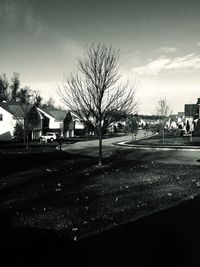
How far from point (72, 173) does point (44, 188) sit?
3.06m

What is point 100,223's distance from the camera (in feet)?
20.3

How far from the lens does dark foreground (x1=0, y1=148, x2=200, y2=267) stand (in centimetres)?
457

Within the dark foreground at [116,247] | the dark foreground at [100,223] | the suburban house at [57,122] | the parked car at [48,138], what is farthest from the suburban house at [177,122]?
the dark foreground at [116,247]

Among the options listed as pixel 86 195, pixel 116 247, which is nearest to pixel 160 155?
pixel 86 195

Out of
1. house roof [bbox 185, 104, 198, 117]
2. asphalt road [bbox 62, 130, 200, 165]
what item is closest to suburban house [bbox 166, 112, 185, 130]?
house roof [bbox 185, 104, 198, 117]

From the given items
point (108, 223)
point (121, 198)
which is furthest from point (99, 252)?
point (121, 198)

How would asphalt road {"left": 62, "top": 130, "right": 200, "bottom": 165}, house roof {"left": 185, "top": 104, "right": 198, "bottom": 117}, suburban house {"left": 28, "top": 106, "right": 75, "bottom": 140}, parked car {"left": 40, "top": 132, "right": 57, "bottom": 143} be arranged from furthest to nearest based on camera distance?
1. house roof {"left": 185, "top": 104, "right": 198, "bottom": 117}
2. suburban house {"left": 28, "top": 106, "right": 75, "bottom": 140}
3. parked car {"left": 40, "top": 132, "right": 57, "bottom": 143}
4. asphalt road {"left": 62, "top": 130, "right": 200, "bottom": 165}

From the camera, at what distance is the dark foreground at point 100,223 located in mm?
4565

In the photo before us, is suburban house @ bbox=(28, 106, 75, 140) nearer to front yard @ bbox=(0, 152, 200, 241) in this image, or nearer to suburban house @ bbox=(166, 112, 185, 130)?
suburban house @ bbox=(166, 112, 185, 130)

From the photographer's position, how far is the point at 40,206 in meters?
7.45

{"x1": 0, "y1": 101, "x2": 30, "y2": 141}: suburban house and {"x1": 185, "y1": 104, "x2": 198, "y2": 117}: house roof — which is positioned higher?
{"x1": 185, "y1": 104, "x2": 198, "y2": 117}: house roof

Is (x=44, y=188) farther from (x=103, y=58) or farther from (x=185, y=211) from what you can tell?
(x=103, y=58)

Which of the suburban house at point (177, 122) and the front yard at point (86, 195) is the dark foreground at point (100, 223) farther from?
the suburban house at point (177, 122)

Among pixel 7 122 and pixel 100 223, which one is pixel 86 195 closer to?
pixel 100 223
